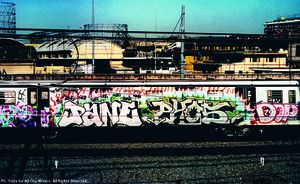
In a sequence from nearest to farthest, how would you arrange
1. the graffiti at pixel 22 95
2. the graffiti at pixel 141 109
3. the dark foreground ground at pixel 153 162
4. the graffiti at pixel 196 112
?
the dark foreground ground at pixel 153 162 < the graffiti at pixel 22 95 < the graffiti at pixel 141 109 < the graffiti at pixel 196 112

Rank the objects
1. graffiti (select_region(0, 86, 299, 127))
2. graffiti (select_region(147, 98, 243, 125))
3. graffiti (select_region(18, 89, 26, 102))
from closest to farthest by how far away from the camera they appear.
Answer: graffiti (select_region(18, 89, 26, 102)) < graffiti (select_region(0, 86, 299, 127)) < graffiti (select_region(147, 98, 243, 125))

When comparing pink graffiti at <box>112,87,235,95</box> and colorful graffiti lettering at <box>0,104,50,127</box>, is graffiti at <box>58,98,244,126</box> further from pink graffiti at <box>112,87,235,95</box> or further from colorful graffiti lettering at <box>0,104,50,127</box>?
colorful graffiti lettering at <box>0,104,50,127</box>

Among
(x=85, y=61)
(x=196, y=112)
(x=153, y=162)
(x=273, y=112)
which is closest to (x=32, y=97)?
(x=153, y=162)

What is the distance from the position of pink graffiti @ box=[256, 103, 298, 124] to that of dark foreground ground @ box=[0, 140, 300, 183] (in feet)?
3.62

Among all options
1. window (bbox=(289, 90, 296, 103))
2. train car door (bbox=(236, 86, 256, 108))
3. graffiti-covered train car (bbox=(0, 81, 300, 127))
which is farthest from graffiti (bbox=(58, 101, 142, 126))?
A: window (bbox=(289, 90, 296, 103))

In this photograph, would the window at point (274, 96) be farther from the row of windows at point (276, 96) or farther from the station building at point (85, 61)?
the station building at point (85, 61)

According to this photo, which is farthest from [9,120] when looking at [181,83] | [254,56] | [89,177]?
[254,56]

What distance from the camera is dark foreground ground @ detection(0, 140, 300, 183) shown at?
8414mm

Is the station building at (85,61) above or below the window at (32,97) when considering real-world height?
above

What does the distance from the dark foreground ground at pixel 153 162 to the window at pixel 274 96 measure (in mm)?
1975

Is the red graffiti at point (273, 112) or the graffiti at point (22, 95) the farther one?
the red graffiti at point (273, 112)

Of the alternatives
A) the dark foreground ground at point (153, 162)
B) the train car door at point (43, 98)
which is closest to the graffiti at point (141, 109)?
the train car door at point (43, 98)

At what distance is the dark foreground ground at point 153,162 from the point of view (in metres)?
8.41

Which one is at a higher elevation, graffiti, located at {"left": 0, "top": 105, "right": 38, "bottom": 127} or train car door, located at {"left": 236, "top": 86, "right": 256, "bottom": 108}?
train car door, located at {"left": 236, "top": 86, "right": 256, "bottom": 108}
